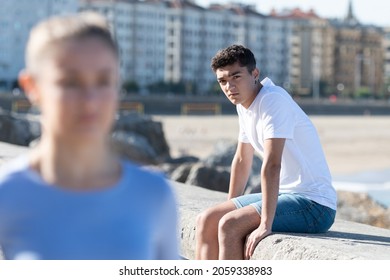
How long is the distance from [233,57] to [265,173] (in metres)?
0.40

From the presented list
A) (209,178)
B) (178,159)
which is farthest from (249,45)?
(209,178)

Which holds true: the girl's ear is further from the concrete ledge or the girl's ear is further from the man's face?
the concrete ledge

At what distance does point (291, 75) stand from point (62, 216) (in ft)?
384

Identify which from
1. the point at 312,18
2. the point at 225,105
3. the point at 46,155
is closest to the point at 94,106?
the point at 46,155

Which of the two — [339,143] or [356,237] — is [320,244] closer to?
[356,237]

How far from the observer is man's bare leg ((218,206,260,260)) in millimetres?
3137

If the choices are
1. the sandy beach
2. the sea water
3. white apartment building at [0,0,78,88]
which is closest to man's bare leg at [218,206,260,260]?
the sea water

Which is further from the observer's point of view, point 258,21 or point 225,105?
point 258,21

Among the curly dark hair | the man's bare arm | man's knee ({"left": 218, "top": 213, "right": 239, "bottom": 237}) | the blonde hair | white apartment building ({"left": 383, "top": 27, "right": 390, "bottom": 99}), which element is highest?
the blonde hair

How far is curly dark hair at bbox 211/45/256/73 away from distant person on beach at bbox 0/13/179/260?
157 centimetres

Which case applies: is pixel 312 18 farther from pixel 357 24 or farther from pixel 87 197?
pixel 87 197

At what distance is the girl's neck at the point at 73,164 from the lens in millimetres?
1198

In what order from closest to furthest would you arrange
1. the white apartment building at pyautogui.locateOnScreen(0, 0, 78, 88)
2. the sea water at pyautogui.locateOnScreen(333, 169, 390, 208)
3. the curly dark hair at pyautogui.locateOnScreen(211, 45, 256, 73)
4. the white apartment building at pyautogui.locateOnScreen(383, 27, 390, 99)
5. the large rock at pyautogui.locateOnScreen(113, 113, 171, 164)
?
the curly dark hair at pyautogui.locateOnScreen(211, 45, 256, 73)
the sea water at pyautogui.locateOnScreen(333, 169, 390, 208)
the large rock at pyautogui.locateOnScreen(113, 113, 171, 164)
the white apartment building at pyautogui.locateOnScreen(0, 0, 78, 88)
the white apartment building at pyautogui.locateOnScreen(383, 27, 390, 99)

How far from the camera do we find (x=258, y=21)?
11862cm
